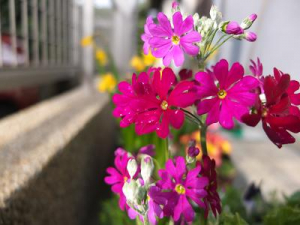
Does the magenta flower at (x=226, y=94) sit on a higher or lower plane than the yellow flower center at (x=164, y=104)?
higher

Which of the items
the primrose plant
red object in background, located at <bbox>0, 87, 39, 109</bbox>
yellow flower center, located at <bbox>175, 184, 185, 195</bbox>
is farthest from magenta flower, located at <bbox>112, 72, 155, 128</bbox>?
red object in background, located at <bbox>0, 87, 39, 109</bbox>

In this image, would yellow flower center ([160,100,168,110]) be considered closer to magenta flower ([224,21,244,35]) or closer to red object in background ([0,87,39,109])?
magenta flower ([224,21,244,35])

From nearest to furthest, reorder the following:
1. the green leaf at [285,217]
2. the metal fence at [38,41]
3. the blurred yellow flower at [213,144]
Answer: the green leaf at [285,217], the metal fence at [38,41], the blurred yellow flower at [213,144]

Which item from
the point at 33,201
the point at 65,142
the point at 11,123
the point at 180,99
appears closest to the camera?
the point at 180,99

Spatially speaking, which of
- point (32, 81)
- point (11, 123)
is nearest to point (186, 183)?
point (11, 123)

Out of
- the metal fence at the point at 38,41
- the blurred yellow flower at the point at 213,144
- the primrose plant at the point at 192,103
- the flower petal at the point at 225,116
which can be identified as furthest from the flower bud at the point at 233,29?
the blurred yellow flower at the point at 213,144

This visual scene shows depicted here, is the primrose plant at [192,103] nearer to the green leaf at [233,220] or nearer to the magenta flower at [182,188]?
the magenta flower at [182,188]

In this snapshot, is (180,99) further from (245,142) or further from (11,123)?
(245,142)

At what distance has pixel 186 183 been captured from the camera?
43 centimetres

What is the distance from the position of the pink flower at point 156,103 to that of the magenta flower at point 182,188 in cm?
6

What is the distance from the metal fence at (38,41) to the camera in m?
1.76

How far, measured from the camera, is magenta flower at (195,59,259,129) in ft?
1.24

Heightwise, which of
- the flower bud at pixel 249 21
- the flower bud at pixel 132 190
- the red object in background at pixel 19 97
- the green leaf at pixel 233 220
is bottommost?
the red object in background at pixel 19 97

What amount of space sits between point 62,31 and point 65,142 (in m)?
2.02
